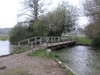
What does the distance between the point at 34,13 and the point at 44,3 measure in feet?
9.76

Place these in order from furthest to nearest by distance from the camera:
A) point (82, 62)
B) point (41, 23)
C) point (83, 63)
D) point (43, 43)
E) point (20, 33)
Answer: point (20, 33) → point (41, 23) → point (43, 43) → point (82, 62) → point (83, 63)

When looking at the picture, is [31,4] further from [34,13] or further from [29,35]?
[29,35]

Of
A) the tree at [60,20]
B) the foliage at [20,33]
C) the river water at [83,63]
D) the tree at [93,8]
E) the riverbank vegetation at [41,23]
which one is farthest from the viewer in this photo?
the tree at [60,20]

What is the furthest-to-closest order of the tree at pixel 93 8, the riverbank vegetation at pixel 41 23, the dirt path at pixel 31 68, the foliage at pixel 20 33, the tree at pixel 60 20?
the tree at pixel 60 20 → the foliage at pixel 20 33 → the riverbank vegetation at pixel 41 23 → the tree at pixel 93 8 → the dirt path at pixel 31 68

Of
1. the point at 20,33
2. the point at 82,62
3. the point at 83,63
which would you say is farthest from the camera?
the point at 20,33

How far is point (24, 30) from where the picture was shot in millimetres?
27719

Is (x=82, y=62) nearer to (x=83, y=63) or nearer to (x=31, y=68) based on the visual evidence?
(x=83, y=63)

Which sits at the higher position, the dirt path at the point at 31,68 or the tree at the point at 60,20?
the tree at the point at 60,20

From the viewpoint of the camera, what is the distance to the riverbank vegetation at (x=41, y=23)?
26.8 meters

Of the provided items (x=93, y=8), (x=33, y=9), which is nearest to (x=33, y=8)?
(x=33, y=9)

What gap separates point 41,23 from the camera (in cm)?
2606

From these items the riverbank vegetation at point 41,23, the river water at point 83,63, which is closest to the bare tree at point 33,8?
the riverbank vegetation at point 41,23

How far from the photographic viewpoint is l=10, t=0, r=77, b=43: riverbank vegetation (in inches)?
→ 1055

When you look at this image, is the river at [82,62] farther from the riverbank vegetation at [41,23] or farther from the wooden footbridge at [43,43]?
the riverbank vegetation at [41,23]
